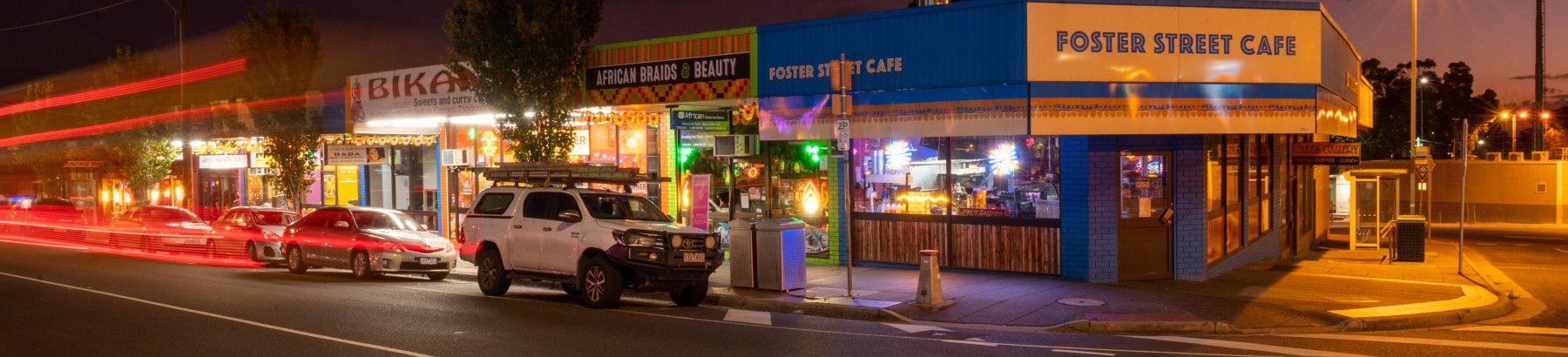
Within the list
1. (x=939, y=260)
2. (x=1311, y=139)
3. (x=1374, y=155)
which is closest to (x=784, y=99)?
(x=939, y=260)

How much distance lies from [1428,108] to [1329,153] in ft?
218

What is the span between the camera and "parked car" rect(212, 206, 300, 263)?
2138 centimetres

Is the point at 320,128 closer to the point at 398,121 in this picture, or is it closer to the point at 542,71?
the point at 398,121

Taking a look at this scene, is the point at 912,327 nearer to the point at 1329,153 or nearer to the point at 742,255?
the point at 742,255

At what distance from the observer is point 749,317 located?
13227mm

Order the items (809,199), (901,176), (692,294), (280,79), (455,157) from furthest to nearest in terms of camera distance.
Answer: (280,79), (455,157), (809,199), (901,176), (692,294)

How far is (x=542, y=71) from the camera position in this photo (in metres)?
20.1

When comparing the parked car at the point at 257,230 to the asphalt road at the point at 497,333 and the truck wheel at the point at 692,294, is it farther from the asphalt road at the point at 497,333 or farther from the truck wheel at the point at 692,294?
the truck wheel at the point at 692,294

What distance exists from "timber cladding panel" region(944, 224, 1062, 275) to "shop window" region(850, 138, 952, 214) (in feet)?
2.05

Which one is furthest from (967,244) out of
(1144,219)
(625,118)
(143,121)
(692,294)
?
(143,121)

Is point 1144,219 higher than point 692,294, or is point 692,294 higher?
point 1144,219

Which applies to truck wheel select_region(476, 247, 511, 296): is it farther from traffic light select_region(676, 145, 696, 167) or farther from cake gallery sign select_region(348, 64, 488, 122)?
cake gallery sign select_region(348, 64, 488, 122)

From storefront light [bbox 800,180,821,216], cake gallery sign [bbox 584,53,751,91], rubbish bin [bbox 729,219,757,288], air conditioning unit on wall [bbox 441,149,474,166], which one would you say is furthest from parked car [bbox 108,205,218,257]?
rubbish bin [bbox 729,219,757,288]

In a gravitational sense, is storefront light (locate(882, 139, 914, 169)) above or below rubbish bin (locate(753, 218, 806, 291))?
above
